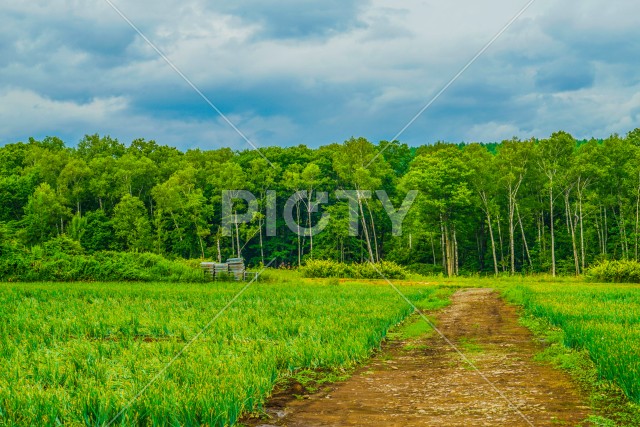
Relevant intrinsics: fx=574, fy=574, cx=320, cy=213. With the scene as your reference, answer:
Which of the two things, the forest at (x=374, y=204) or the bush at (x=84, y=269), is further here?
the forest at (x=374, y=204)

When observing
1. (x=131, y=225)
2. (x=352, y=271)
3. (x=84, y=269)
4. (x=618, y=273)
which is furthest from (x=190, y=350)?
(x=131, y=225)

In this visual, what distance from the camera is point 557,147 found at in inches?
2420

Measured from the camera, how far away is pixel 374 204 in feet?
224

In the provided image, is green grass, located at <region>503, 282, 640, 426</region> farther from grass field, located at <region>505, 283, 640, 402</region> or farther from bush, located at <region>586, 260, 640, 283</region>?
bush, located at <region>586, 260, 640, 283</region>

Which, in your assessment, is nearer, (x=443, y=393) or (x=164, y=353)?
(x=443, y=393)

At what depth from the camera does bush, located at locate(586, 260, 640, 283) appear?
38.1 m

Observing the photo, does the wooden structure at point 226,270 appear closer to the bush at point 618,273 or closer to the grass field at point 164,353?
the grass field at point 164,353

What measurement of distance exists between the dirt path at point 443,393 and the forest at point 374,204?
4509 cm

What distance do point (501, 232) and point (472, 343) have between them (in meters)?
61.6

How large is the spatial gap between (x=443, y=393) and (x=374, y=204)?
197 ft

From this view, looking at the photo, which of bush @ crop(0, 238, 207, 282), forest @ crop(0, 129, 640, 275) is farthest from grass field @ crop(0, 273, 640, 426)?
forest @ crop(0, 129, 640, 275)

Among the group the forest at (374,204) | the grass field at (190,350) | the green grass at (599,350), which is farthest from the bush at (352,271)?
the green grass at (599,350)

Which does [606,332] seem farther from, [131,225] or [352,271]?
[131,225]

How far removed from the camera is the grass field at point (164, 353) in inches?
271
